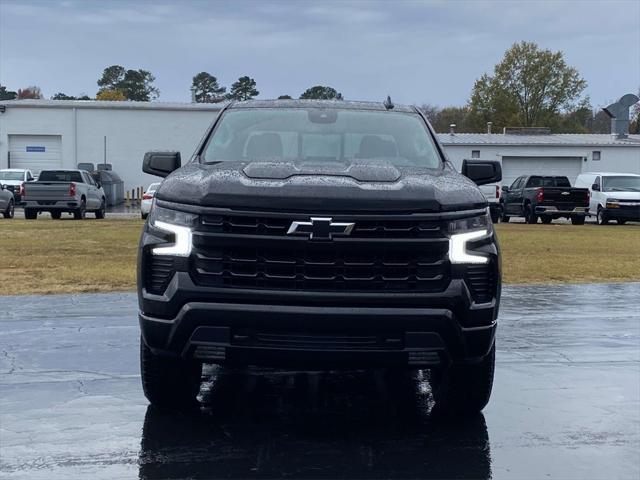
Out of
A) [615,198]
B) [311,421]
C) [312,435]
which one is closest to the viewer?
[312,435]

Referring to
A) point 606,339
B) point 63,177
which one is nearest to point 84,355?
point 606,339

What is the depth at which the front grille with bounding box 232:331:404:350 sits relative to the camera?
15.4 feet

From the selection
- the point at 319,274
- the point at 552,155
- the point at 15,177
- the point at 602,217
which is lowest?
the point at 602,217

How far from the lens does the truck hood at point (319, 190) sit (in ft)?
15.5

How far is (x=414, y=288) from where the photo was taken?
4.75 m

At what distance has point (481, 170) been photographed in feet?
→ 21.9

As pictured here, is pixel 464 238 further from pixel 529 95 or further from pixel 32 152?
pixel 529 95

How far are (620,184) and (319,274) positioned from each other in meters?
30.8

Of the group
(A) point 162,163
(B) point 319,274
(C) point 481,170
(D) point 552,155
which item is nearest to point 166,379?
(B) point 319,274

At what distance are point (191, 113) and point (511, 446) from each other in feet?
153

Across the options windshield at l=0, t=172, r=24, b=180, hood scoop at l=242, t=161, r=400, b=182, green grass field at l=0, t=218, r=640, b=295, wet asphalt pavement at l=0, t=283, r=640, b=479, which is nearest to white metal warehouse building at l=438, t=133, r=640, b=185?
windshield at l=0, t=172, r=24, b=180

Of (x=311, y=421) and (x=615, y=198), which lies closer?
(x=311, y=421)

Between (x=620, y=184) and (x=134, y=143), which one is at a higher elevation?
A: (x=134, y=143)

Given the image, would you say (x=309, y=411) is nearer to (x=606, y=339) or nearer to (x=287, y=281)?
(x=287, y=281)
